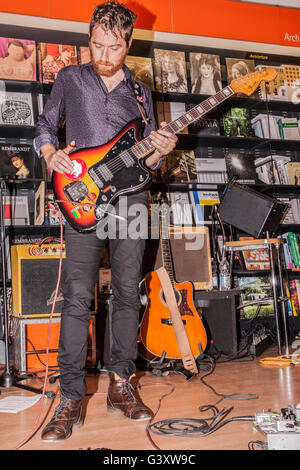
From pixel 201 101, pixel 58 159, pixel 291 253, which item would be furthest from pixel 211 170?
pixel 58 159

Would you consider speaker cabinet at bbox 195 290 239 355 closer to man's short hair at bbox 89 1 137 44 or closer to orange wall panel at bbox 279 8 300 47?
man's short hair at bbox 89 1 137 44

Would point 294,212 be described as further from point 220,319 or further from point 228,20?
point 228,20

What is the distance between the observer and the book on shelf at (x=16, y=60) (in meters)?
3.22

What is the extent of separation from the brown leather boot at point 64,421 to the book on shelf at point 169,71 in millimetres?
2814

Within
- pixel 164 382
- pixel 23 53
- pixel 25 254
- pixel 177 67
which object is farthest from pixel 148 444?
pixel 177 67

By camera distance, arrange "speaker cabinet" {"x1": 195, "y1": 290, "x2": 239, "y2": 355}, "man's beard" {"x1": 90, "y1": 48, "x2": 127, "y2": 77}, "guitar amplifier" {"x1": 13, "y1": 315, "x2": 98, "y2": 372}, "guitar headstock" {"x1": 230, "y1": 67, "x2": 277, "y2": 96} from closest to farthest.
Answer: "man's beard" {"x1": 90, "y1": 48, "x2": 127, "y2": 77}
"guitar headstock" {"x1": 230, "y1": 67, "x2": 277, "y2": 96}
"guitar amplifier" {"x1": 13, "y1": 315, "x2": 98, "y2": 372}
"speaker cabinet" {"x1": 195, "y1": 290, "x2": 239, "y2": 355}

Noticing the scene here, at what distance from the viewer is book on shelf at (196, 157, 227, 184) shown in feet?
12.2

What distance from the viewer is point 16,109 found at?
328 cm

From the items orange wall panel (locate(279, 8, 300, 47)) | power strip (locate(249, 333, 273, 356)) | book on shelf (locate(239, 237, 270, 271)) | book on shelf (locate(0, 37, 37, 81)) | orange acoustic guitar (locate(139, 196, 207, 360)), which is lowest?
power strip (locate(249, 333, 273, 356))

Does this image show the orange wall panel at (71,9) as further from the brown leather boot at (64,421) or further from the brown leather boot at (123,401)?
the brown leather boot at (64,421)

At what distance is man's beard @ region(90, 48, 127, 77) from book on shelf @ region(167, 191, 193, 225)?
192 cm

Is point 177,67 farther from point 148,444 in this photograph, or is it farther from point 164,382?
point 148,444

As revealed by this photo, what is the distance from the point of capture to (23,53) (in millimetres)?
3254

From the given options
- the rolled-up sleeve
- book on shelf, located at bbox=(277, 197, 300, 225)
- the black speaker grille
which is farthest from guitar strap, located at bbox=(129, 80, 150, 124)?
book on shelf, located at bbox=(277, 197, 300, 225)
